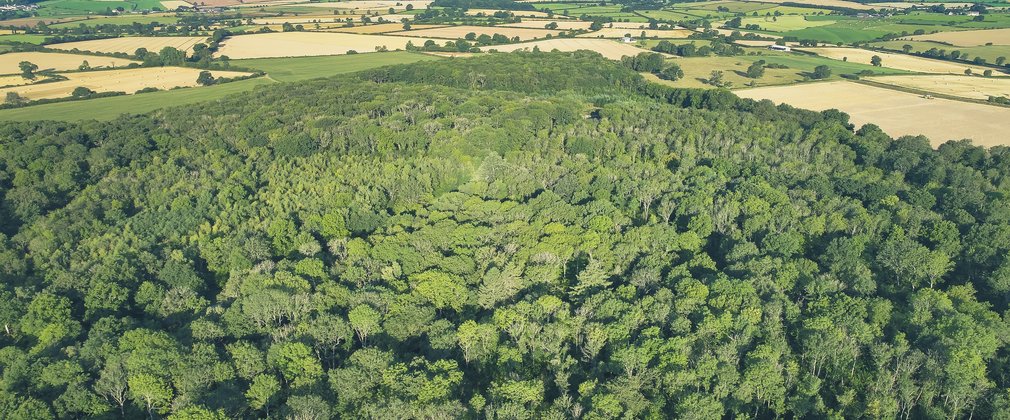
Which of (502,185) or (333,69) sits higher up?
(333,69)

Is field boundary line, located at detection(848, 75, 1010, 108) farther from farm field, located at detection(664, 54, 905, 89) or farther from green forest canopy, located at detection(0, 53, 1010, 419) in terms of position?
green forest canopy, located at detection(0, 53, 1010, 419)

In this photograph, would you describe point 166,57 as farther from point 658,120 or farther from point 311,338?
point 311,338

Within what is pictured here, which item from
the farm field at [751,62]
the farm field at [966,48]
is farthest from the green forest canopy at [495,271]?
the farm field at [966,48]

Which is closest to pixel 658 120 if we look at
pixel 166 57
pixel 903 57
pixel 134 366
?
pixel 134 366

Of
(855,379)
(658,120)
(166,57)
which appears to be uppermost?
(166,57)

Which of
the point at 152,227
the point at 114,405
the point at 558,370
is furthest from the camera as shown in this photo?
the point at 152,227

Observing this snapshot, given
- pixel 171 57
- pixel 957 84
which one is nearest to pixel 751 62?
pixel 957 84
